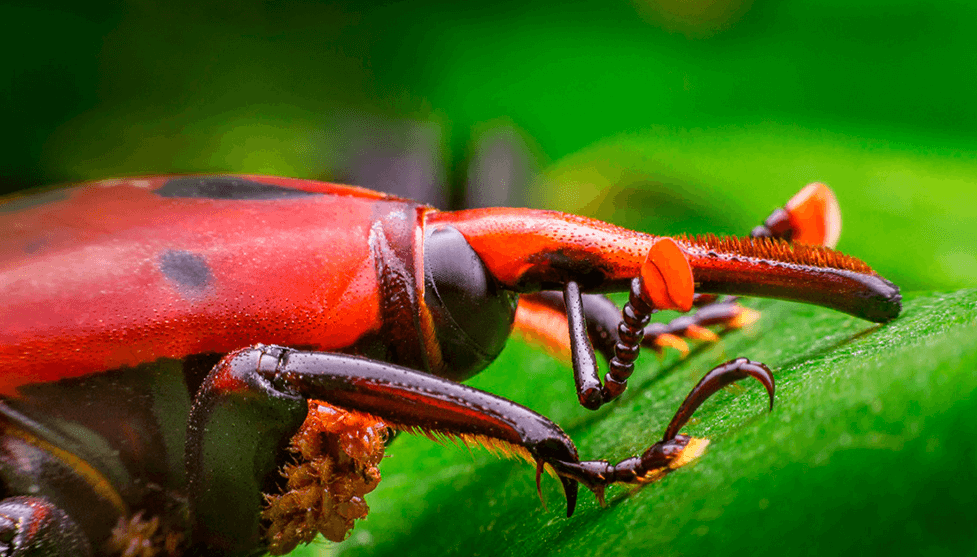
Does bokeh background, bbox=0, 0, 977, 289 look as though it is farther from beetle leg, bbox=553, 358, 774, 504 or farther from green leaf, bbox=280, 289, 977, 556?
beetle leg, bbox=553, 358, 774, 504

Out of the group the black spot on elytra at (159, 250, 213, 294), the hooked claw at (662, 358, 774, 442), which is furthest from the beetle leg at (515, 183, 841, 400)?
the black spot on elytra at (159, 250, 213, 294)

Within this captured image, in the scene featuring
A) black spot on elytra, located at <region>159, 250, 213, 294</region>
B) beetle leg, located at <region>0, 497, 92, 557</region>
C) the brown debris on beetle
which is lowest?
beetle leg, located at <region>0, 497, 92, 557</region>

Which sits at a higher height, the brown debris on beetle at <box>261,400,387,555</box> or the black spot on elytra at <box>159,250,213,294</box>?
the black spot on elytra at <box>159,250,213,294</box>

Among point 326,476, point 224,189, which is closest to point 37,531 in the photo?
point 326,476

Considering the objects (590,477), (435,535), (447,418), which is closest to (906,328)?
(590,477)

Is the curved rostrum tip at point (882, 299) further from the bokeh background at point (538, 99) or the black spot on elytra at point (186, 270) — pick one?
the black spot on elytra at point (186, 270)

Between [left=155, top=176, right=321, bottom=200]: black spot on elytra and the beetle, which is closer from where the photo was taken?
the beetle

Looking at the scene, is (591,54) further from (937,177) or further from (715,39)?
(937,177)

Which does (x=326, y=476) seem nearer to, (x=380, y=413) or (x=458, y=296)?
(x=380, y=413)
